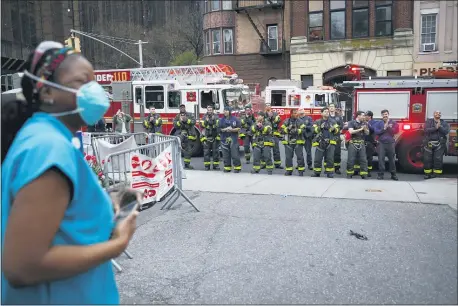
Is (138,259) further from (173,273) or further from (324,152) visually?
(324,152)

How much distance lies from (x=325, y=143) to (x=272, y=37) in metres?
21.3

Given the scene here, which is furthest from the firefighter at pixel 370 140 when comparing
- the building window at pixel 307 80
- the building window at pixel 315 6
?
the building window at pixel 315 6

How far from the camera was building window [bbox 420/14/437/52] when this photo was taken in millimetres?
1984

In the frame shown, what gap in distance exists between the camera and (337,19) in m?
25.5

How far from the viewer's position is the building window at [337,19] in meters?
25.2

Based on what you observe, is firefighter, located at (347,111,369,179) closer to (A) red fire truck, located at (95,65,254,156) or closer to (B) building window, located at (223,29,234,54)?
(A) red fire truck, located at (95,65,254,156)

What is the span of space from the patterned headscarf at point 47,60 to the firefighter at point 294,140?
29.8ft

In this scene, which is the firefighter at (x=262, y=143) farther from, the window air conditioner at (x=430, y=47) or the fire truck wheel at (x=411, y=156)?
the window air conditioner at (x=430, y=47)

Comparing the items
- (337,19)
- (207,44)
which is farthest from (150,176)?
(207,44)

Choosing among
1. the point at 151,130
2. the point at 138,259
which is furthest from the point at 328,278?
the point at 151,130

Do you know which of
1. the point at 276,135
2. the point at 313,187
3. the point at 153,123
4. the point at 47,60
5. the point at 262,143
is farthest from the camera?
the point at 153,123

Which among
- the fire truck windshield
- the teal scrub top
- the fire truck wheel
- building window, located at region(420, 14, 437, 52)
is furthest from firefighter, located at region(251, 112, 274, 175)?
the teal scrub top

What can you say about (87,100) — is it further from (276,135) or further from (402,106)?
(276,135)

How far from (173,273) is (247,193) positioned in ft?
12.7
